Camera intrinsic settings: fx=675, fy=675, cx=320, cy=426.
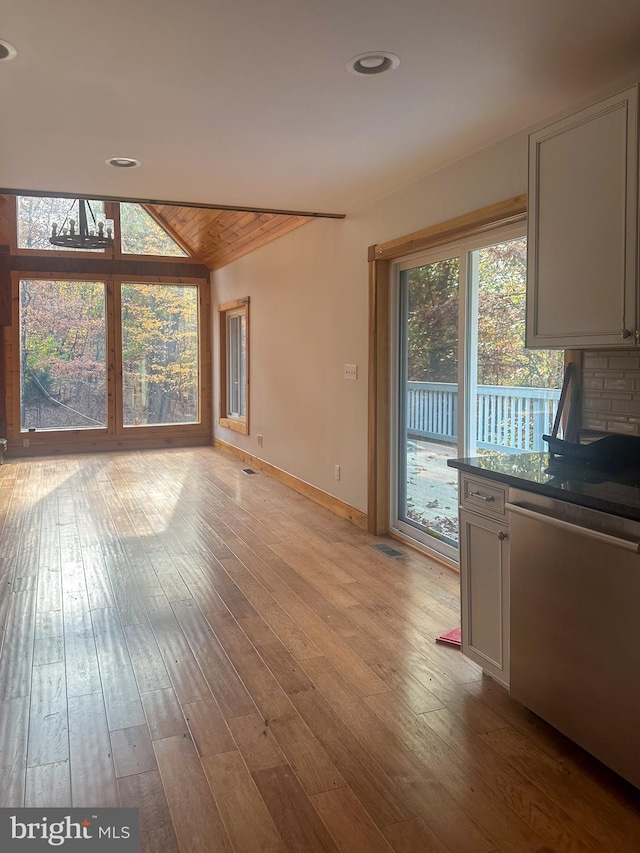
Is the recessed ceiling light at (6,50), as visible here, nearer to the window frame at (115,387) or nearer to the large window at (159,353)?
the window frame at (115,387)

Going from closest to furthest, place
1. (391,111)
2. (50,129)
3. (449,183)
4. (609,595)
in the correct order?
(609,595) → (391,111) → (50,129) → (449,183)

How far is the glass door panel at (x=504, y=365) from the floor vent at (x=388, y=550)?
36.8 inches

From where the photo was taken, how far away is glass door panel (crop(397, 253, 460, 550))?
4.16 meters

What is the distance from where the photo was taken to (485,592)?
2664 millimetres

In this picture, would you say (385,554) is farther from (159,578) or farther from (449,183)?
(449,183)

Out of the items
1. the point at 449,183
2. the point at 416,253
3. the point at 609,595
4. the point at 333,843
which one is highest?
the point at 449,183

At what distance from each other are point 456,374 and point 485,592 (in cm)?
172

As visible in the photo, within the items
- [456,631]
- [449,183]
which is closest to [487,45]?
[449,183]

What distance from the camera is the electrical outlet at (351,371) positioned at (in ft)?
16.9

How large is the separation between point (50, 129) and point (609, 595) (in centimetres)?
321

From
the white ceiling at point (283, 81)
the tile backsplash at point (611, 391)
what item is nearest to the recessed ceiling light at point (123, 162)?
the white ceiling at point (283, 81)

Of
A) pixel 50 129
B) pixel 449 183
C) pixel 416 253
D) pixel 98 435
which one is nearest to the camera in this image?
pixel 50 129

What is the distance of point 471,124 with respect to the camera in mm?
3266

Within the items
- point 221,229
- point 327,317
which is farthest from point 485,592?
point 221,229
